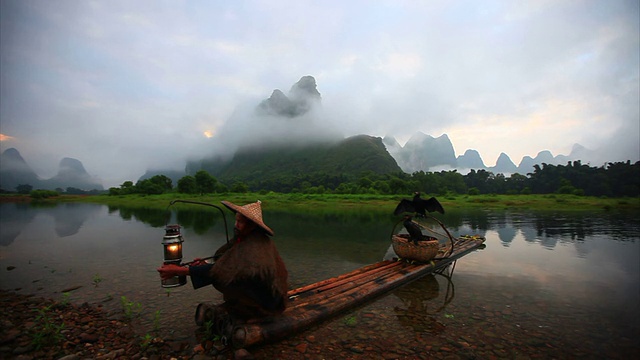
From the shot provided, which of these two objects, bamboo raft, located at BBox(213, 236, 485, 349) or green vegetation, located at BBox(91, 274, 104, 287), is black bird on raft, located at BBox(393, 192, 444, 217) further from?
green vegetation, located at BBox(91, 274, 104, 287)

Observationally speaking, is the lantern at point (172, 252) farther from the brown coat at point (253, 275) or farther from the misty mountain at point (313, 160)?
the misty mountain at point (313, 160)

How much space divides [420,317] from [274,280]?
3705 mm

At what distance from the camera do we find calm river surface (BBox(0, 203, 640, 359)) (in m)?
5.07

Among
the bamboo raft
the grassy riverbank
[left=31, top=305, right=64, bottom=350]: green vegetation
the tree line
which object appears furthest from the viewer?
the tree line

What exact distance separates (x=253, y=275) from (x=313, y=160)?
143760 millimetres

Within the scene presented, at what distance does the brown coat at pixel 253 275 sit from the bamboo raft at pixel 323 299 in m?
0.33

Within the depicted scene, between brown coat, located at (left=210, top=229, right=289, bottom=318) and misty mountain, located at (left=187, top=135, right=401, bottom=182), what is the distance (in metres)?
108

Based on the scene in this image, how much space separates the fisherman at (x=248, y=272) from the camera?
425 cm

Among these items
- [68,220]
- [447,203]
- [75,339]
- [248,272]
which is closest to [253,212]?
[248,272]

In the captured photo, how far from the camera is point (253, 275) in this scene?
4.23m

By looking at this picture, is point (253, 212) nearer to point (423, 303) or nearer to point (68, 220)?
point (423, 303)

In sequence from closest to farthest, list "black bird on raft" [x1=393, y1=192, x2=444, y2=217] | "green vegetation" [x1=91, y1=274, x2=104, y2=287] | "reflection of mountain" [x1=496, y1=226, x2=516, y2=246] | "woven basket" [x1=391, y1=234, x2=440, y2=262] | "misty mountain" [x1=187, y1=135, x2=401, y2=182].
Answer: "green vegetation" [x1=91, y1=274, x2=104, y2=287] < "woven basket" [x1=391, y1=234, x2=440, y2=262] < "black bird on raft" [x1=393, y1=192, x2=444, y2=217] < "reflection of mountain" [x1=496, y1=226, x2=516, y2=246] < "misty mountain" [x1=187, y1=135, x2=401, y2=182]

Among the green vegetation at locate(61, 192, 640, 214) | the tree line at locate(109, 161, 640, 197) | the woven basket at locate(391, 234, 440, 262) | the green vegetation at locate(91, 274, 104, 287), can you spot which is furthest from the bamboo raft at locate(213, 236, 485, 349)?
the tree line at locate(109, 161, 640, 197)

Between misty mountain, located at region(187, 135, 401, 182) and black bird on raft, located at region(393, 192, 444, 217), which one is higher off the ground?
misty mountain, located at region(187, 135, 401, 182)
